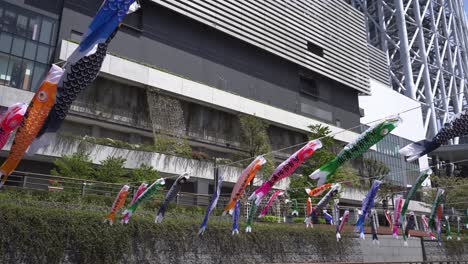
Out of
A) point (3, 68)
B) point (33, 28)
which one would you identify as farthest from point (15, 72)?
point (33, 28)

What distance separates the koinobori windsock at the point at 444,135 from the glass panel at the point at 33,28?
25553 mm

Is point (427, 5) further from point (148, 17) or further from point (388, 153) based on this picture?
point (148, 17)

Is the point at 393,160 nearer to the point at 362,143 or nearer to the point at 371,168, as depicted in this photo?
the point at 371,168

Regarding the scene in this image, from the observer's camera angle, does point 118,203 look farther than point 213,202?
No

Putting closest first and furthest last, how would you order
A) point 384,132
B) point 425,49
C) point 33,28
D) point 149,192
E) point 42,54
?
1. point 384,132
2. point 149,192
3. point 33,28
4. point 42,54
5. point 425,49

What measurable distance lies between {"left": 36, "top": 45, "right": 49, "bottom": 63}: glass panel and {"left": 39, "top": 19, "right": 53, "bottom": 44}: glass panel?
0.50 m

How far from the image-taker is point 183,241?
Answer: 17.3 metres

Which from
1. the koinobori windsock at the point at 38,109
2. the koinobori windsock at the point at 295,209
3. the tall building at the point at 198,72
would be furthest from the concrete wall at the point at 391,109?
the koinobori windsock at the point at 38,109

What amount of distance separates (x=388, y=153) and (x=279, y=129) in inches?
955

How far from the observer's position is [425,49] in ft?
278

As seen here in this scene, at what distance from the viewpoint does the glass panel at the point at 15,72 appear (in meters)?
26.2

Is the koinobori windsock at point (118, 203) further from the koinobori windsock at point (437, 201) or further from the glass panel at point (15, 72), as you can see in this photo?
the glass panel at point (15, 72)

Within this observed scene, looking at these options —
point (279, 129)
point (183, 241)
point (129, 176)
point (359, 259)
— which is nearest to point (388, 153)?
point (279, 129)

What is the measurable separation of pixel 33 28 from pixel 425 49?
79139 millimetres
